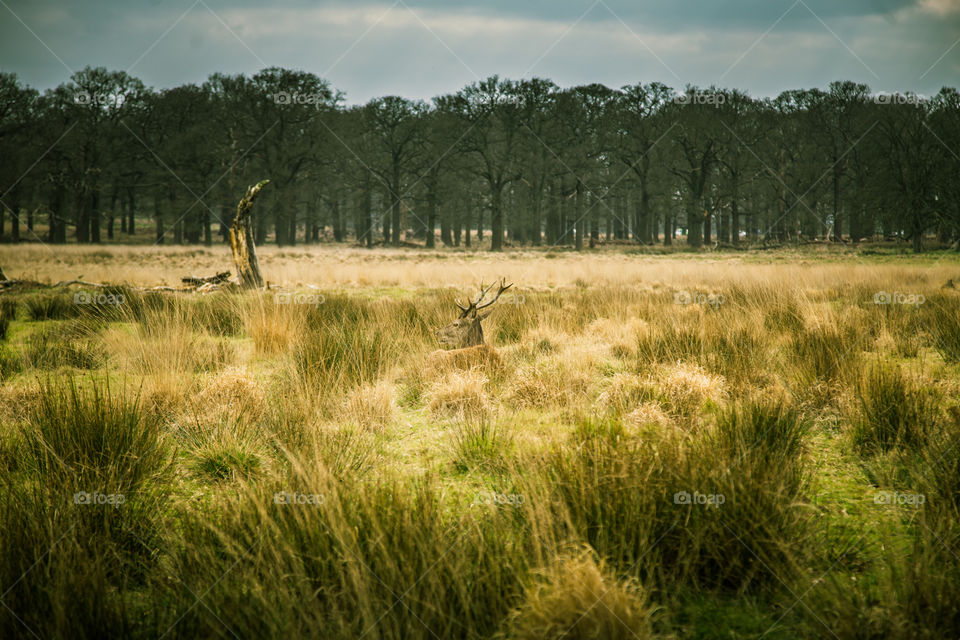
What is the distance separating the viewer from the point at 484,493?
9.92 ft

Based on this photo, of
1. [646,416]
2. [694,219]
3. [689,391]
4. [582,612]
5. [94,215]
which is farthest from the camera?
[94,215]

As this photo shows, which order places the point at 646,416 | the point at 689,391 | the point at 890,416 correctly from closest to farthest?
the point at 890,416 → the point at 646,416 → the point at 689,391

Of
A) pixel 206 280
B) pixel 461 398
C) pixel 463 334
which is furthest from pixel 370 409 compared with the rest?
pixel 206 280

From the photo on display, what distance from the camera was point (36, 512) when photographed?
7.91ft
